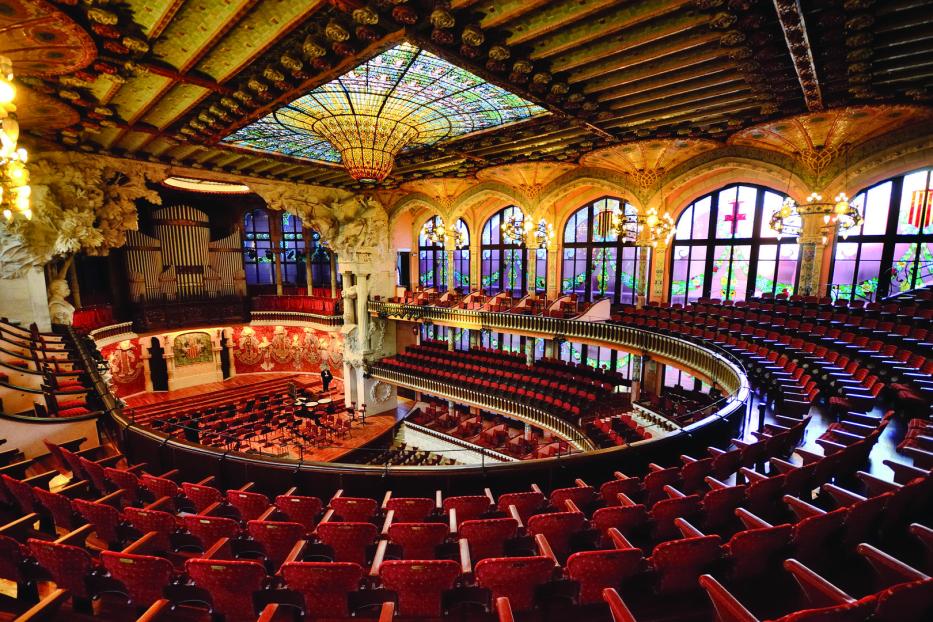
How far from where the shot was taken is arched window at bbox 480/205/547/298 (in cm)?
1745

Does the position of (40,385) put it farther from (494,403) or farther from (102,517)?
(494,403)

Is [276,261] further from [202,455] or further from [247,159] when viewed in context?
[202,455]

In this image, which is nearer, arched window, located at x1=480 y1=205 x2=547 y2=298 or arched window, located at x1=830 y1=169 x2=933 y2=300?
arched window, located at x1=830 y1=169 x2=933 y2=300

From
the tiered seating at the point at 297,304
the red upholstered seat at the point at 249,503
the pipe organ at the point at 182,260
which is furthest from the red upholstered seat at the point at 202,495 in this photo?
the pipe organ at the point at 182,260

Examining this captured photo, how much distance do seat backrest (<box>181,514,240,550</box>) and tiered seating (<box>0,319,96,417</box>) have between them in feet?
15.4

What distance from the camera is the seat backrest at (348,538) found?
10.9 feet

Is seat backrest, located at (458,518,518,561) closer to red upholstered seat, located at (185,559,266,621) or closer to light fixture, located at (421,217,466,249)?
red upholstered seat, located at (185,559,266,621)

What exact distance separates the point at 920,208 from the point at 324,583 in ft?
48.2

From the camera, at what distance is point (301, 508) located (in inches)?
161

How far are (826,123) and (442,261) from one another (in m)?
14.8

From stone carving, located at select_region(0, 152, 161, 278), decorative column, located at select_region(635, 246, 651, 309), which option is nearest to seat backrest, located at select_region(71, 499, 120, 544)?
stone carving, located at select_region(0, 152, 161, 278)

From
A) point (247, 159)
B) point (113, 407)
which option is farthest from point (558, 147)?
point (113, 407)

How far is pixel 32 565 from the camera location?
9.48ft

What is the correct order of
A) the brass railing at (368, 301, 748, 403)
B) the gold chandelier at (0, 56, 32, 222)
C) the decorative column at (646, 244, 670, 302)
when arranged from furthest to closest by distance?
the decorative column at (646, 244, 670, 302)
the brass railing at (368, 301, 748, 403)
the gold chandelier at (0, 56, 32, 222)
